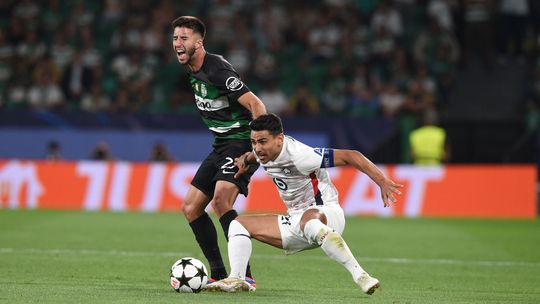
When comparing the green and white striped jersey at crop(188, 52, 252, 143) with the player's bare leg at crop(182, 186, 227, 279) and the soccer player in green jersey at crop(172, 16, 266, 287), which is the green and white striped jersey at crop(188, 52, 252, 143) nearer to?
the soccer player in green jersey at crop(172, 16, 266, 287)

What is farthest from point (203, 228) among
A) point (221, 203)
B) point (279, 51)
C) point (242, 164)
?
point (279, 51)

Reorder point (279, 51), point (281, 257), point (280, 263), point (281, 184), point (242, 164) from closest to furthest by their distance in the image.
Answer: point (281, 184) < point (242, 164) < point (280, 263) < point (281, 257) < point (279, 51)

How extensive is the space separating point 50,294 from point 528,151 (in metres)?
13.5

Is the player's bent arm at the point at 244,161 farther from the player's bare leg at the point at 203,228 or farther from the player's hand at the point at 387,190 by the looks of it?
the player's hand at the point at 387,190

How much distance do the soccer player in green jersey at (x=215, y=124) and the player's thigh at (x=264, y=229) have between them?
0.38 meters

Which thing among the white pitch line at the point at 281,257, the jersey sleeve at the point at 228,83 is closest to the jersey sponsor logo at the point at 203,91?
the jersey sleeve at the point at 228,83

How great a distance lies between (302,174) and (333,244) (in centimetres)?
76

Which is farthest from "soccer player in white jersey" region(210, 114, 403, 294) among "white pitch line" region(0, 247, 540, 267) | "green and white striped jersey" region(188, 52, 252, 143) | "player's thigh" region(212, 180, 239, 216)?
"white pitch line" region(0, 247, 540, 267)

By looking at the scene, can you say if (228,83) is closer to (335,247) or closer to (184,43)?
(184,43)

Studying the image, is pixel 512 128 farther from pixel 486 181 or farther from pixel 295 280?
pixel 295 280

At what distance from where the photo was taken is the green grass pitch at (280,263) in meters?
7.89

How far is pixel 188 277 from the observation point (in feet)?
26.1

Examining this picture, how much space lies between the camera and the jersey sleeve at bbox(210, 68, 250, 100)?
847 centimetres

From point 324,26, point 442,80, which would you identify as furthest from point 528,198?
point 324,26
